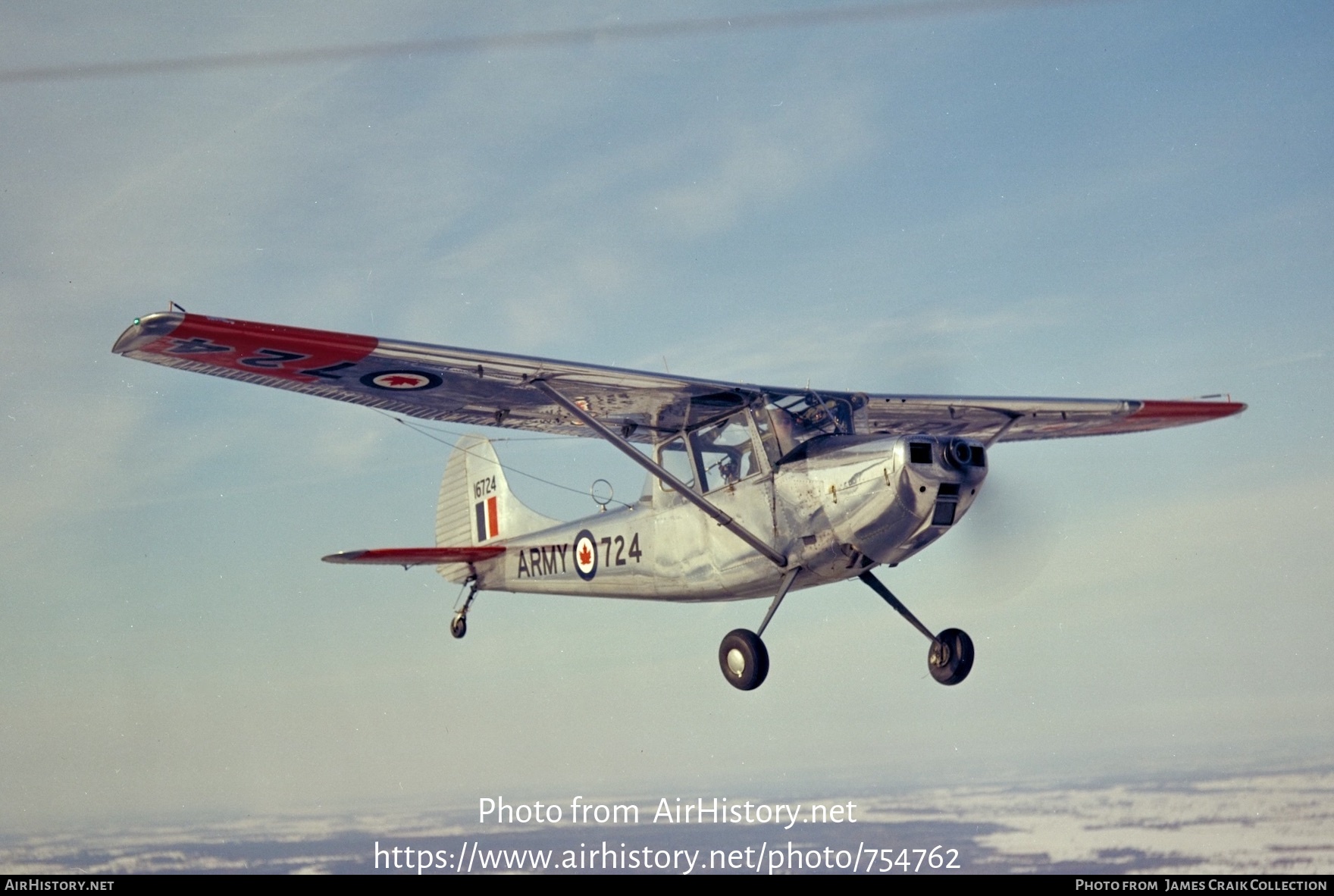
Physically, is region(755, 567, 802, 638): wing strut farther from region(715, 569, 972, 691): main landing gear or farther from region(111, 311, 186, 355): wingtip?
region(111, 311, 186, 355): wingtip

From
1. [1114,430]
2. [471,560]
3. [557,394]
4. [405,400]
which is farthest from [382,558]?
[1114,430]

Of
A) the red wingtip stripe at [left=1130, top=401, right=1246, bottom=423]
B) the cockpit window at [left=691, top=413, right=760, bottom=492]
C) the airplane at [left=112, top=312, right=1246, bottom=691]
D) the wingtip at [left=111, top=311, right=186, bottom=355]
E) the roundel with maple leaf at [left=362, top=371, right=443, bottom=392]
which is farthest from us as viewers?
the red wingtip stripe at [left=1130, top=401, right=1246, bottom=423]

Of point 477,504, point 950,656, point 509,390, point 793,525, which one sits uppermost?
point 509,390

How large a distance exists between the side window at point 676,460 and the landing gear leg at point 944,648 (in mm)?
2098

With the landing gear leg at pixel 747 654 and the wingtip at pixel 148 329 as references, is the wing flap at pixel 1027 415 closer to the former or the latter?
the landing gear leg at pixel 747 654

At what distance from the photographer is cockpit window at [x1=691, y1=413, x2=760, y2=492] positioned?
Answer: 1438cm

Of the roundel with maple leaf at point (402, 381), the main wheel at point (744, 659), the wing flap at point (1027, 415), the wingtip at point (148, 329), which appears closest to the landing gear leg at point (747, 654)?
the main wheel at point (744, 659)

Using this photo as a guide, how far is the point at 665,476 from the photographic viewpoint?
1463cm

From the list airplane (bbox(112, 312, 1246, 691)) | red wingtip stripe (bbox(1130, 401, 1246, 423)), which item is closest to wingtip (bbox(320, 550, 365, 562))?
airplane (bbox(112, 312, 1246, 691))

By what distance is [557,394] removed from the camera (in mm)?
13859

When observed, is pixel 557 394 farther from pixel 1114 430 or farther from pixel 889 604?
pixel 1114 430

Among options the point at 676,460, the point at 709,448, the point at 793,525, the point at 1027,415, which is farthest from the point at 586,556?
the point at 1027,415

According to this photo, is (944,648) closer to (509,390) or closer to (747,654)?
(747,654)

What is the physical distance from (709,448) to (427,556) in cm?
507
